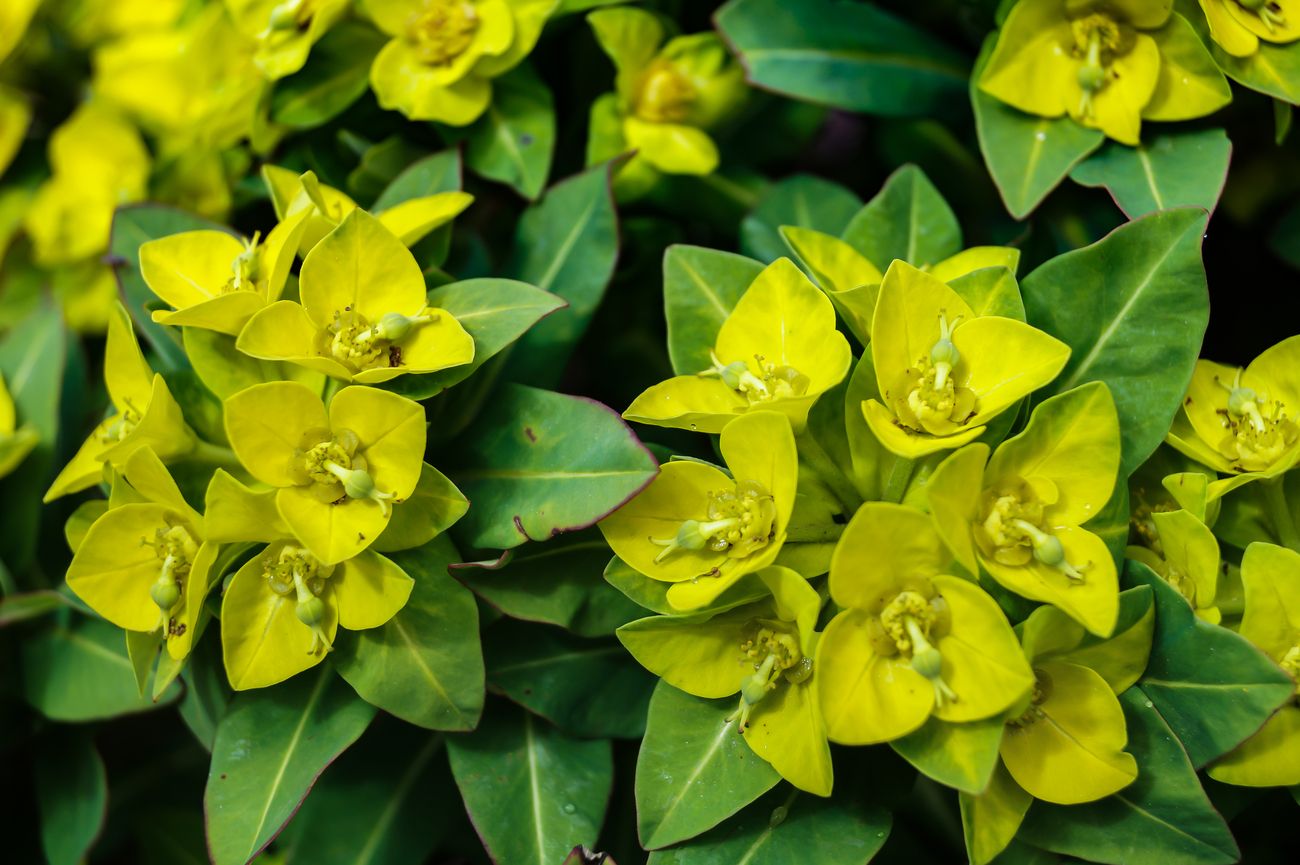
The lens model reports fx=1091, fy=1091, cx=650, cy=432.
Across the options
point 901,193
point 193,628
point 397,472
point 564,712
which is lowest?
point 564,712

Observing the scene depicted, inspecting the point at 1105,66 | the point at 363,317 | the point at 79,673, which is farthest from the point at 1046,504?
the point at 79,673

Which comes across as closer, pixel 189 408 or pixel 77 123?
pixel 189 408

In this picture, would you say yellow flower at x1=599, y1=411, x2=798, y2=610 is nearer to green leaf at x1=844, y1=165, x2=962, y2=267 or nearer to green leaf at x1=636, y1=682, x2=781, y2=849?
green leaf at x1=636, y1=682, x2=781, y2=849

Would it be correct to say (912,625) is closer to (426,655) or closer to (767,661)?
(767,661)

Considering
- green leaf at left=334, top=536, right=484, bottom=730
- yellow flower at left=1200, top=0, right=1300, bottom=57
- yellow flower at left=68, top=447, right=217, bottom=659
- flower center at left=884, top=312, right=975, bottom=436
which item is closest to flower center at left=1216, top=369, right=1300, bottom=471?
flower center at left=884, top=312, right=975, bottom=436

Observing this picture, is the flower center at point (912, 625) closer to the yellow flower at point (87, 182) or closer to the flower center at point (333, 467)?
the flower center at point (333, 467)

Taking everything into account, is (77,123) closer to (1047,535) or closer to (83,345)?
(83,345)

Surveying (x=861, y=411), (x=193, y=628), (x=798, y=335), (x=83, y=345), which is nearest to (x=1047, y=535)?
(x=861, y=411)
